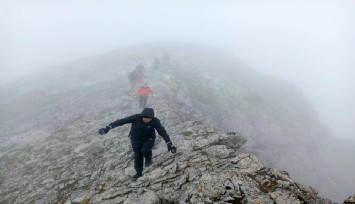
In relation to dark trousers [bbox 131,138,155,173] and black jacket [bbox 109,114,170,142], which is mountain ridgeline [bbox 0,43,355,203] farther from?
black jacket [bbox 109,114,170,142]

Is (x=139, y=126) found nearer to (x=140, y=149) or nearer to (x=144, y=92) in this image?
(x=140, y=149)

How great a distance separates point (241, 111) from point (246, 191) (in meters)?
34.9

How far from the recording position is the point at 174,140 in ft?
66.6

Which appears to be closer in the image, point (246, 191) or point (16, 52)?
point (246, 191)

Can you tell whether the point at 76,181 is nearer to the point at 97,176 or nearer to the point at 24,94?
the point at 97,176

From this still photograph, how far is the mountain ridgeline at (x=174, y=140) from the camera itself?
45.5 ft

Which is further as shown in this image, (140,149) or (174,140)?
(174,140)

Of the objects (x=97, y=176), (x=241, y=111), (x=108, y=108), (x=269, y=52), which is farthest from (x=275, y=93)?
(x=269, y=52)

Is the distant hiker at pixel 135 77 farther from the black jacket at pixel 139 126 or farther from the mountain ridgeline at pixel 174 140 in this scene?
the black jacket at pixel 139 126

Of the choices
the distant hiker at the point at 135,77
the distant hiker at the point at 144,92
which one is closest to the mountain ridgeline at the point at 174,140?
the distant hiker at the point at 135,77

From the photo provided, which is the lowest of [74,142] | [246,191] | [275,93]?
[275,93]

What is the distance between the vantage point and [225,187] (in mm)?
12922

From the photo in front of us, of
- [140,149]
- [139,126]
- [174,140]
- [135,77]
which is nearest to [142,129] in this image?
[139,126]

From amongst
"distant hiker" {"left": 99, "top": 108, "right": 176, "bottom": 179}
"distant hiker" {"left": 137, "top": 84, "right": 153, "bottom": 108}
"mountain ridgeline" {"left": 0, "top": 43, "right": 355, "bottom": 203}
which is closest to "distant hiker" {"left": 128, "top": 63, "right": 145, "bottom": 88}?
"mountain ridgeline" {"left": 0, "top": 43, "right": 355, "bottom": 203}
